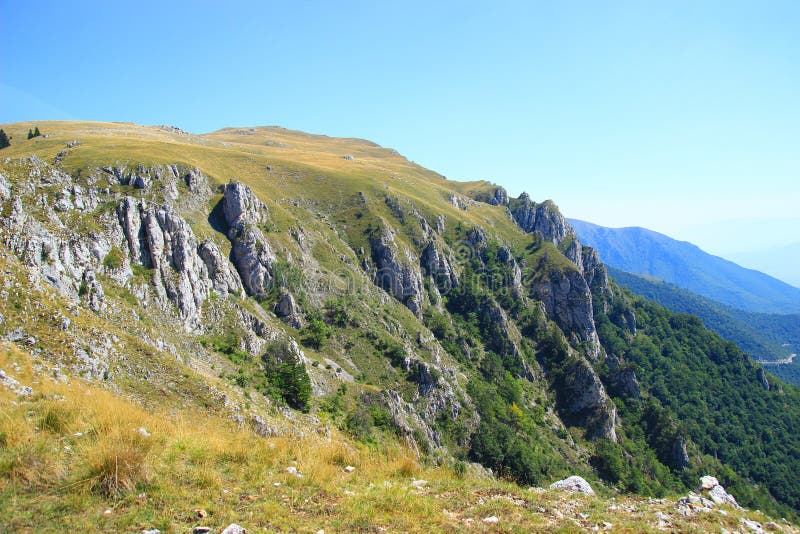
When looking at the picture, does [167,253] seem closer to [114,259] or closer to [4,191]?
[114,259]

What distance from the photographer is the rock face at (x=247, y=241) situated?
60.9 m

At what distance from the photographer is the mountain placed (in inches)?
321

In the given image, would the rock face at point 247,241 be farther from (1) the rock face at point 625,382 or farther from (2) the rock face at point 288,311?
(1) the rock face at point 625,382

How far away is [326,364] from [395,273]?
40380 millimetres

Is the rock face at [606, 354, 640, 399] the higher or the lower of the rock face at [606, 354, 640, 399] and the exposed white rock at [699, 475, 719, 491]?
the lower

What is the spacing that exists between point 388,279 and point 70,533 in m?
85.9

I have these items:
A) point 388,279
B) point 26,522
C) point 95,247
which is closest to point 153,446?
point 26,522

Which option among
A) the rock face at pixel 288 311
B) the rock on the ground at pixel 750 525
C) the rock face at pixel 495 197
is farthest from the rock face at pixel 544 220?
the rock on the ground at pixel 750 525

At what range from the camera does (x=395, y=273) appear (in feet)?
301

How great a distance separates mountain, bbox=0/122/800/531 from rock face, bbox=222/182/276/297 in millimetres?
383

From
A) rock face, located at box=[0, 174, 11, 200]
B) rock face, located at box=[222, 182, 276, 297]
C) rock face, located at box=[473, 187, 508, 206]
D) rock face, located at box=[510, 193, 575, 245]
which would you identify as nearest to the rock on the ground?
rock face, located at box=[0, 174, 11, 200]

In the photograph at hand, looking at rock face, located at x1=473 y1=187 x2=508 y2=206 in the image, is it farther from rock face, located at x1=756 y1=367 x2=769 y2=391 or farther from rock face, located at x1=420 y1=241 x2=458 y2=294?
rock face, located at x1=756 y1=367 x2=769 y2=391

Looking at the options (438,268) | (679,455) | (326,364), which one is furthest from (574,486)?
(679,455)

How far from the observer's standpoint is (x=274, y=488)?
8250 mm
